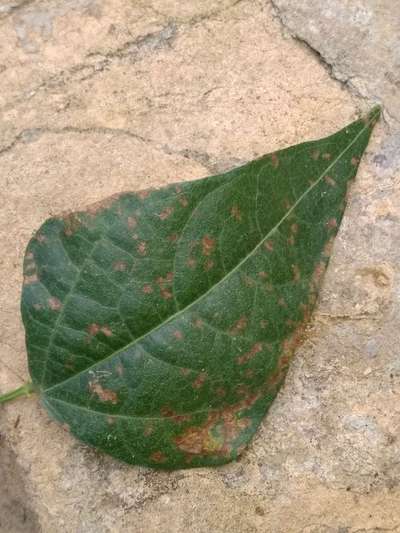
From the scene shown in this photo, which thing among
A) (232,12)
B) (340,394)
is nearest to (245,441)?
(340,394)

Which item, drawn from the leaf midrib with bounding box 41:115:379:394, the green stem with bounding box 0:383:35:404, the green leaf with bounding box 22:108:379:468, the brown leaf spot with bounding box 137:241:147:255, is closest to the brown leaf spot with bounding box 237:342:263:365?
the green leaf with bounding box 22:108:379:468

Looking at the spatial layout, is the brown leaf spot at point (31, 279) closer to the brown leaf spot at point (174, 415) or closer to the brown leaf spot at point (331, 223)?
the brown leaf spot at point (174, 415)

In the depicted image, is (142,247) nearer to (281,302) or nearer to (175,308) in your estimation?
(175,308)

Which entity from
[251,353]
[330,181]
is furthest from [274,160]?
[251,353]

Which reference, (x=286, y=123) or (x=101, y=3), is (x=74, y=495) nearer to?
(x=286, y=123)

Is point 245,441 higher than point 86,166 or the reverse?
the reverse

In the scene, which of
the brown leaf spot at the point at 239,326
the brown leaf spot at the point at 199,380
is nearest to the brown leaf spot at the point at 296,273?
the brown leaf spot at the point at 239,326

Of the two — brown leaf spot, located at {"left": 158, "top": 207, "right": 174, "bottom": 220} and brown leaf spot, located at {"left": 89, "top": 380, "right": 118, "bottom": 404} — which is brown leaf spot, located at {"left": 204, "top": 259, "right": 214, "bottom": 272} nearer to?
brown leaf spot, located at {"left": 158, "top": 207, "right": 174, "bottom": 220}
